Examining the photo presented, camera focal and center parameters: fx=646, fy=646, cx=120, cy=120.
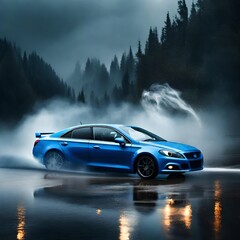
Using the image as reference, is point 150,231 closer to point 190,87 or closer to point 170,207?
point 170,207

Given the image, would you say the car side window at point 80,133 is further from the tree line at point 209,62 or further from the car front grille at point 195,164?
the tree line at point 209,62

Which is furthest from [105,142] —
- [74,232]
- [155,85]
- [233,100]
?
[155,85]

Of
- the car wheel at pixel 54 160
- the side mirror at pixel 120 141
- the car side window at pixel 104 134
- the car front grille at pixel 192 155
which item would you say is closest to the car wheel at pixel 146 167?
the side mirror at pixel 120 141

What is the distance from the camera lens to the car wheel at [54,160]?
58.4ft

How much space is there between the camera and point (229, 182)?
1482cm

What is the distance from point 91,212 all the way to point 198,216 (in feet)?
5.57

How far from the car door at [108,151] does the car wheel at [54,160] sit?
41.3 inches

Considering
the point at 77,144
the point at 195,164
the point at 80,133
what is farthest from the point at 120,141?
the point at 195,164

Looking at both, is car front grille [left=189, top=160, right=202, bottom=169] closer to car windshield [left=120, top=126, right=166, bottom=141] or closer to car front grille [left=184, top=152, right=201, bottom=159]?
car front grille [left=184, top=152, right=201, bottom=159]

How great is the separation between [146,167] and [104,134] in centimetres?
177

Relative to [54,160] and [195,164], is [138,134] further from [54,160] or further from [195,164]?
[54,160]

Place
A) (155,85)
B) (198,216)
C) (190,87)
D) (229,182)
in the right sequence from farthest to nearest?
(155,85) < (190,87) < (229,182) < (198,216)

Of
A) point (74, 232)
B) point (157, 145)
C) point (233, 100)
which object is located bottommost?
point (74, 232)

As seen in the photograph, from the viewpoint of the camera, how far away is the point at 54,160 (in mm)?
17938
